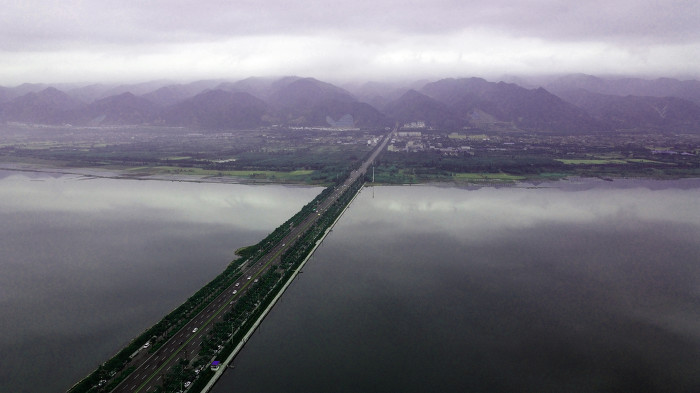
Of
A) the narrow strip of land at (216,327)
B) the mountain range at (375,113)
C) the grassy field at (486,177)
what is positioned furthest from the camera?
the mountain range at (375,113)

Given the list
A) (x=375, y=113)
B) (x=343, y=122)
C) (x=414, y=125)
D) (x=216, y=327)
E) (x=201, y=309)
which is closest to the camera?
(x=216, y=327)

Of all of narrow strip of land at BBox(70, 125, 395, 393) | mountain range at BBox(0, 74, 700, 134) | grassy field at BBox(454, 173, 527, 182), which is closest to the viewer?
narrow strip of land at BBox(70, 125, 395, 393)

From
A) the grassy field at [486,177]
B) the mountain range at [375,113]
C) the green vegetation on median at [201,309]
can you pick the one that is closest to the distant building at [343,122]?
the mountain range at [375,113]

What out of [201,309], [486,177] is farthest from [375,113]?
[201,309]

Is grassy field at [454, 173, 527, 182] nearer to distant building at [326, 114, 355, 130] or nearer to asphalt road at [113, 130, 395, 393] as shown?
asphalt road at [113, 130, 395, 393]

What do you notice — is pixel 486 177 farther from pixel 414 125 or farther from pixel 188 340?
pixel 414 125

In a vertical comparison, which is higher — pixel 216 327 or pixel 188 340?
pixel 216 327

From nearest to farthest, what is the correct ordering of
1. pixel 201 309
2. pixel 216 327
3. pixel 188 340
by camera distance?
pixel 188 340, pixel 216 327, pixel 201 309

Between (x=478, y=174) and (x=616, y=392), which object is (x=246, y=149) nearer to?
(x=478, y=174)

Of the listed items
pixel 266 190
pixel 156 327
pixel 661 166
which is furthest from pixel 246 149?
pixel 661 166

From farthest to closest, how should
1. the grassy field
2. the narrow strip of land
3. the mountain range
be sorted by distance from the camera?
the mountain range → the grassy field → the narrow strip of land

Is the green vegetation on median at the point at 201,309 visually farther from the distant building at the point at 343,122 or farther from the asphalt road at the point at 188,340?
the distant building at the point at 343,122

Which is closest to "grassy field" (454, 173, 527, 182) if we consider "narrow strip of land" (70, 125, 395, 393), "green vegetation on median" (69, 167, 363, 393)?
"narrow strip of land" (70, 125, 395, 393)
